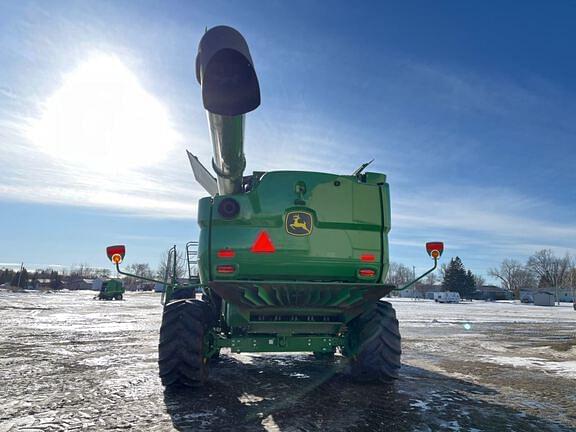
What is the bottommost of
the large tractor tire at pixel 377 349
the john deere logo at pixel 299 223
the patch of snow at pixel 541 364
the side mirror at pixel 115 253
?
the patch of snow at pixel 541 364

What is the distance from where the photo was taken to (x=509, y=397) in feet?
17.0

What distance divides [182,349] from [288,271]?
5.28 feet

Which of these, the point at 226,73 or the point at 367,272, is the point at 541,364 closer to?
the point at 367,272

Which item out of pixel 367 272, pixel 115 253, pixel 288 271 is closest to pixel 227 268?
pixel 288 271

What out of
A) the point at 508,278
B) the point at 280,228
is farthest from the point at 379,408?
the point at 508,278

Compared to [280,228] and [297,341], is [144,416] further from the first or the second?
[280,228]

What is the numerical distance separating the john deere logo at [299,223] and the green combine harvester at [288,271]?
1 centimetres

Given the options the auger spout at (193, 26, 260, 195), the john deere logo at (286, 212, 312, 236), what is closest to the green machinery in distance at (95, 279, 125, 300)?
the john deere logo at (286, 212, 312, 236)

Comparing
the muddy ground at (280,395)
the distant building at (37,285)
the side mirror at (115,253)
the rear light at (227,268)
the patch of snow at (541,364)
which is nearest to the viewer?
the muddy ground at (280,395)

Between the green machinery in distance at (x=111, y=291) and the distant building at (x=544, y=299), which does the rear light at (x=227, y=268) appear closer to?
the green machinery in distance at (x=111, y=291)

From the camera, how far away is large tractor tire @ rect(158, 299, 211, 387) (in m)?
4.92

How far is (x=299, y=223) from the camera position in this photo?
5.33m

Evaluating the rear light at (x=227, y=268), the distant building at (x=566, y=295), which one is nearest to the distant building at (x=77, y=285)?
the rear light at (x=227, y=268)

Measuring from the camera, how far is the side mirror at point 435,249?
5730 millimetres
